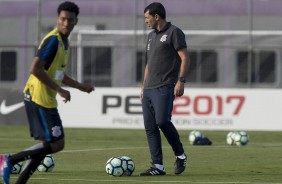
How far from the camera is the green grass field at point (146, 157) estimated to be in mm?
13095

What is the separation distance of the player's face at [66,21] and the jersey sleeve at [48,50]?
0.45ft

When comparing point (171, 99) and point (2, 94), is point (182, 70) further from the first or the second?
point (2, 94)

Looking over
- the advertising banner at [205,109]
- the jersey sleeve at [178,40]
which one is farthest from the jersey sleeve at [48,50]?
the advertising banner at [205,109]

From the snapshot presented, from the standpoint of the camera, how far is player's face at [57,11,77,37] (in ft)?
36.4

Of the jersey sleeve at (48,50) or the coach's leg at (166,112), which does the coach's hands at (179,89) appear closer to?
the coach's leg at (166,112)

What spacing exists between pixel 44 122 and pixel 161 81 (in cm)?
303

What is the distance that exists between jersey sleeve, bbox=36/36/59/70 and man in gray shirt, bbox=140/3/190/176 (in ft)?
9.13

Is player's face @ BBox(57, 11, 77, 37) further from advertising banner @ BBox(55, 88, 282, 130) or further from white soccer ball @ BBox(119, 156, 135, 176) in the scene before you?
advertising banner @ BBox(55, 88, 282, 130)

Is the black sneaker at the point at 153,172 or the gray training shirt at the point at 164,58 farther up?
the gray training shirt at the point at 164,58

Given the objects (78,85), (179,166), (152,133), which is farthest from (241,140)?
(78,85)

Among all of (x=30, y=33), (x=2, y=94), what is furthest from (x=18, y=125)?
(x=30, y=33)

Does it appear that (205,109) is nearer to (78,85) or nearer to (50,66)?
(78,85)

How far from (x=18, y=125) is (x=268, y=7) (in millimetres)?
11066

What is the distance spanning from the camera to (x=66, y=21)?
11.1 m
